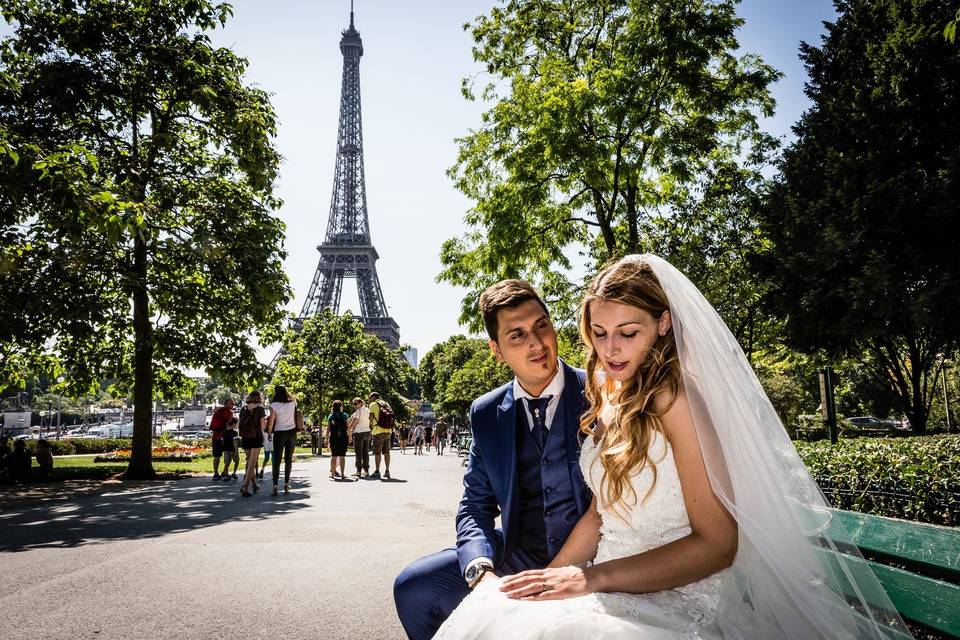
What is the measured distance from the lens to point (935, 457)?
6223 millimetres

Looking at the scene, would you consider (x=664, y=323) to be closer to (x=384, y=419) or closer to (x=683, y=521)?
(x=683, y=521)

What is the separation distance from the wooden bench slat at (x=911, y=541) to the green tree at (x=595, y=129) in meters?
9.76

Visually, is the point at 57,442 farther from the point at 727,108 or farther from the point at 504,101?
the point at 727,108

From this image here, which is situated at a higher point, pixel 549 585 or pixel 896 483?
pixel 549 585

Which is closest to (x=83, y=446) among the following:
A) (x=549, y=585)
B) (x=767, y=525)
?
(x=549, y=585)

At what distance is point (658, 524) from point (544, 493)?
0.63 meters

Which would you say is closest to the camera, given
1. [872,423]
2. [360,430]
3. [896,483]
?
[896,483]

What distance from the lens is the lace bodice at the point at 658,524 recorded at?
6.47 ft

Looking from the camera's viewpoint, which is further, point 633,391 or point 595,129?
point 595,129

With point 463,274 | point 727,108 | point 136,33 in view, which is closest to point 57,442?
point 136,33

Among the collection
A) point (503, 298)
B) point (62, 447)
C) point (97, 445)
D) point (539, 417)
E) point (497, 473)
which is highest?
point (503, 298)

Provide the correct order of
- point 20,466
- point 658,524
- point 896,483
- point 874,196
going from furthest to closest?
point 874,196 < point 20,466 < point 896,483 < point 658,524

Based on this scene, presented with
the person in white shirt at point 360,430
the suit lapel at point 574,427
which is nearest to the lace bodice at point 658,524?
the suit lapel at point 574,427

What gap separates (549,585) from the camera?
6.53 ft
